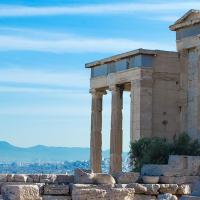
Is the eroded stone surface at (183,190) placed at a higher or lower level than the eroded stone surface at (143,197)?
higher

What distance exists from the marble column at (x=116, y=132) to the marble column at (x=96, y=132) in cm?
187

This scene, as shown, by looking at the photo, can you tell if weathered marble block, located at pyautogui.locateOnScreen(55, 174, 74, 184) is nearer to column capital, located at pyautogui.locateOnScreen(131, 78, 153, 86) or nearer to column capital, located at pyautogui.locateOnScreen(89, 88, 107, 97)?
column capital, located at pyautogui.locateOnScreen(131, 78, 153, 86)

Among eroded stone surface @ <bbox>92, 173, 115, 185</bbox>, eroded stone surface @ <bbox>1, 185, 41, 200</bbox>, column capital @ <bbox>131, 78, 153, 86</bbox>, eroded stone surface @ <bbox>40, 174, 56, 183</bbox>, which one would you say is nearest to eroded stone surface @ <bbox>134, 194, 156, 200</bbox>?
eroded stone surface @ <bbox>92, 173, 115, 185</bbox>

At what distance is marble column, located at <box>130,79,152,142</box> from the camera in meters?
38.4

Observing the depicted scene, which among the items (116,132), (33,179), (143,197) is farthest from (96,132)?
(143,197)

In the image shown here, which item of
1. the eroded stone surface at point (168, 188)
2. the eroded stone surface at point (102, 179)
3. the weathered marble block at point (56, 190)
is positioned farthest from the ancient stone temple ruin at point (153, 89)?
the weathered marble block at point (56, 190)

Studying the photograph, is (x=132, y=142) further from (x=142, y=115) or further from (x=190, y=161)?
(x=190, y=161)

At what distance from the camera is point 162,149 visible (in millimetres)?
33875

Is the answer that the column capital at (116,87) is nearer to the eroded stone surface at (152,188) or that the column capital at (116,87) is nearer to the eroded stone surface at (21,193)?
the eroded stone surface at (152,188)

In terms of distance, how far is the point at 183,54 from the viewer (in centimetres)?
3850

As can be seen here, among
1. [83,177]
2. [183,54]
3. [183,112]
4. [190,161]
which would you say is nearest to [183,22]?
[183,54]

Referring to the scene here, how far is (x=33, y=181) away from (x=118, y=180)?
2253 mm

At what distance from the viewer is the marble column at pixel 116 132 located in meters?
40.9

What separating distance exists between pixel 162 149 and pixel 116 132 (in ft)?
24.0
